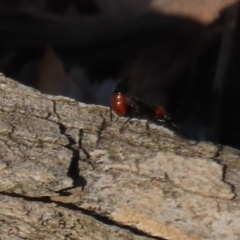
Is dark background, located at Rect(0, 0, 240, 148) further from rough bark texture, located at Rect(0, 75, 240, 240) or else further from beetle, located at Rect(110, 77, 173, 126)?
rough bark texture, located at Rect(0, 75, 240, 240)

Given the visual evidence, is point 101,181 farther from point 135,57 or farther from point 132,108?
point 135,57

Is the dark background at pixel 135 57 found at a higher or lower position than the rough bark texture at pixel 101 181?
higher

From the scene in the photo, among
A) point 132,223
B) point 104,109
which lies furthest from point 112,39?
point 132,223

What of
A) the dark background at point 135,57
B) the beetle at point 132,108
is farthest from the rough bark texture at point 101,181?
the dark background at point 135,57

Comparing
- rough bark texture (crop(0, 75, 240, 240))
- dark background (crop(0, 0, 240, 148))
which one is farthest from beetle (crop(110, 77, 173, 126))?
dark background (crop(0, 0, 240, 148))

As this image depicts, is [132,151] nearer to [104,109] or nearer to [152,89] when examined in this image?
[104,109]

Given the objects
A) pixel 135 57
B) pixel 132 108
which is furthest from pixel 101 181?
pixel 135 57

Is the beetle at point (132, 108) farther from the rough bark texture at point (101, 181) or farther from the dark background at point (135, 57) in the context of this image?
the dark background at point (135, 57)

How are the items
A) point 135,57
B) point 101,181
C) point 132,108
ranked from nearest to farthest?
point 101,181
point 132,108
point 135,57

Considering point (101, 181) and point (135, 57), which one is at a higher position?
point (135, 57)
